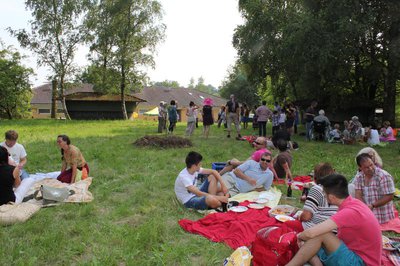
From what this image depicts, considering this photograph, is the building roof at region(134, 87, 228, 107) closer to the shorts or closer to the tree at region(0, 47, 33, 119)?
the tree at region(0, 47, 33, 119)

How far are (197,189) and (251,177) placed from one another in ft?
5.16

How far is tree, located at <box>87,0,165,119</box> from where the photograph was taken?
30266mm

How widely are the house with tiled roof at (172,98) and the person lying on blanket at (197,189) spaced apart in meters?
42.3

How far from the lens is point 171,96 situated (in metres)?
51.2

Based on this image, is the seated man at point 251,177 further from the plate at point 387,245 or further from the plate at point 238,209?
the plate at point 387,245

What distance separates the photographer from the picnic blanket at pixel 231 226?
4.52 metres

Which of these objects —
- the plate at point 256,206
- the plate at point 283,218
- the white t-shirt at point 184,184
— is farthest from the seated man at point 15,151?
the plate at point 283,218

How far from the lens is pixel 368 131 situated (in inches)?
594

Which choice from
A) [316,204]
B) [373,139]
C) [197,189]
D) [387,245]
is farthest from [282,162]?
[373,139]

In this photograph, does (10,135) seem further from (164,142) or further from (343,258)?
(343,258)

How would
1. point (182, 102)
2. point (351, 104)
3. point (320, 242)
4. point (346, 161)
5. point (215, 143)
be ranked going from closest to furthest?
point (320, 242), point (346, 161), point (215, 143), point (351, 104), point (182, 102)

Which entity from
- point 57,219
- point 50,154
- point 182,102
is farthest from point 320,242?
point 182,102

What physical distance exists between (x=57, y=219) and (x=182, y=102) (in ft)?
150

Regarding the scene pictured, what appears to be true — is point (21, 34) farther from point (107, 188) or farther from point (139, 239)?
point (139, 239)
